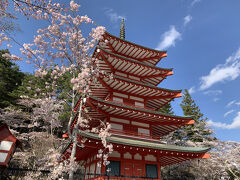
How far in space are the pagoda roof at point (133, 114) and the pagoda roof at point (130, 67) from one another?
481 centimetres

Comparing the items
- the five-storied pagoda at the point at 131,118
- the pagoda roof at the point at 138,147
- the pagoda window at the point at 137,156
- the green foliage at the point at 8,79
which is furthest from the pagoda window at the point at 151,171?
the green foliage at the point at 8,79

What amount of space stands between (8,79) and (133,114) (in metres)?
30.4

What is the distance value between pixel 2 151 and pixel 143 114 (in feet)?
31.1

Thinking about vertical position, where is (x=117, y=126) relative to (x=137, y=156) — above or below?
above

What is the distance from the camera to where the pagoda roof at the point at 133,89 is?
44.4ft

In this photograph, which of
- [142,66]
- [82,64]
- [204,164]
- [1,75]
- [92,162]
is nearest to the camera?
[82,64]

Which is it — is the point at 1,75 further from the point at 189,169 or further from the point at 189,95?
the point at 189,95

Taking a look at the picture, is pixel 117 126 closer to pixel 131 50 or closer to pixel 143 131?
pixel 143 131

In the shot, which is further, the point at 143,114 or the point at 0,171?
the point at 143,114

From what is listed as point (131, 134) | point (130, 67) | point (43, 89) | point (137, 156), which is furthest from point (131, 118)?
point (43, 89)

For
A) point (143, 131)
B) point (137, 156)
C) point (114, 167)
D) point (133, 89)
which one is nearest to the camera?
point (114, 167)

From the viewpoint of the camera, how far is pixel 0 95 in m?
28.0

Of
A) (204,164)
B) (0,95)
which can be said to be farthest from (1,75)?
(204,164)

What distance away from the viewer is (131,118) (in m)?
13.8
